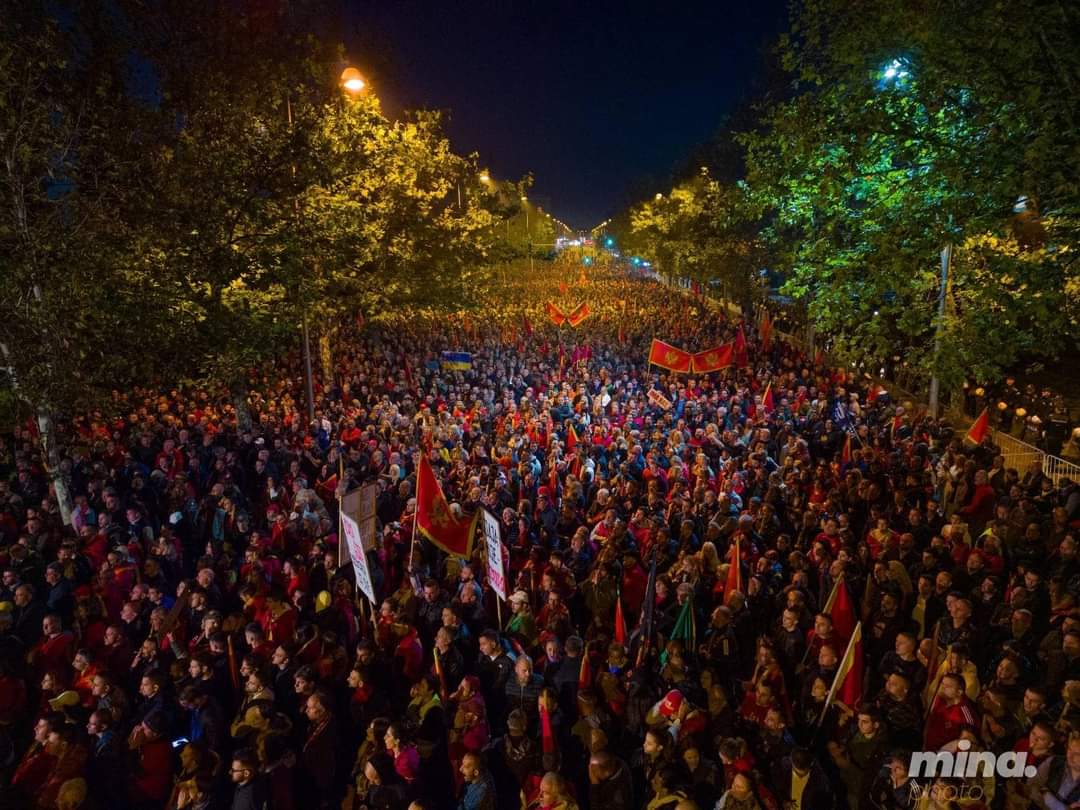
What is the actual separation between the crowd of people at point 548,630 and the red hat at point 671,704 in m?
0.03

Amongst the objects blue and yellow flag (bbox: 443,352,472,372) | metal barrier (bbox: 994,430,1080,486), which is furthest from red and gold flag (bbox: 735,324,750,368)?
blue and yellow flag (bbox: 443,352,472,372)

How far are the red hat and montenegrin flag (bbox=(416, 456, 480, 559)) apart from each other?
3814 millimetres

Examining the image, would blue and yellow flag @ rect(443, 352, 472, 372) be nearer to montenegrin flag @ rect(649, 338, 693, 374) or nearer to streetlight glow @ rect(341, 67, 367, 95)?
montenegrin flag @ rect(649, 338, 693, 374)

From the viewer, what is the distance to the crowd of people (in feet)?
16.5

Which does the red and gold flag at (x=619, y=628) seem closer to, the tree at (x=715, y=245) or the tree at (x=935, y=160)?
the tree at (x=935, y=160)

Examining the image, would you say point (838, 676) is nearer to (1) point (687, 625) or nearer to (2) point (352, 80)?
(1) point (687, 625)

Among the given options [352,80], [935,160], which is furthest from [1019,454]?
[352,80]

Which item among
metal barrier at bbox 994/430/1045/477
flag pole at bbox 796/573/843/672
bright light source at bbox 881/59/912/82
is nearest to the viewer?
flag pole at bbox 796/573/843/672

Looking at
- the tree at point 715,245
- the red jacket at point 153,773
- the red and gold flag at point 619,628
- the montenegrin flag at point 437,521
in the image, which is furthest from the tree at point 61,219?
the tree at point 715,245

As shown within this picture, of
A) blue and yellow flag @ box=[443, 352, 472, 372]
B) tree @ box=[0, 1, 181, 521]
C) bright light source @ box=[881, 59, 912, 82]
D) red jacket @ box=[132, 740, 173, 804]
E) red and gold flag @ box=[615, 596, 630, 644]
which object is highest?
A: bright light source @ box=[881, 59, 912, 82]

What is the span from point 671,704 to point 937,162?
775cm

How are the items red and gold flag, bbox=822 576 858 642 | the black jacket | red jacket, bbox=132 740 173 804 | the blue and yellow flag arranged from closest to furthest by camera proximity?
the black jacket → red jacket, bbox=132 740 173 804 → red and gold flag, bbox=822 576 858 642 → the blue and yellow flag

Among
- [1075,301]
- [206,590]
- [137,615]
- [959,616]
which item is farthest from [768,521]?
[137,615]

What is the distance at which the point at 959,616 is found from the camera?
6.27 meters
